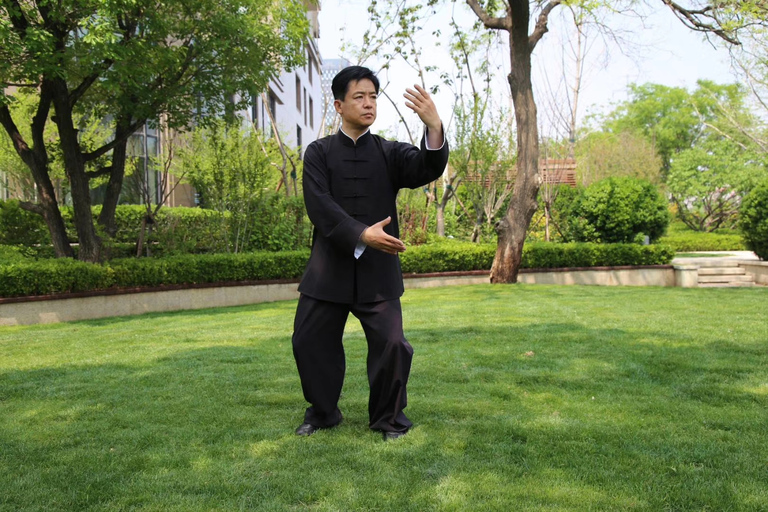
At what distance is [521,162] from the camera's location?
1366 cm

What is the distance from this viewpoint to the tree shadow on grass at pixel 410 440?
9.43ft

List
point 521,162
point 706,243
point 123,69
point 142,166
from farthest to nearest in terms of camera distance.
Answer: point 706,243 < point 142,166 < point 521,162 < point 123,69

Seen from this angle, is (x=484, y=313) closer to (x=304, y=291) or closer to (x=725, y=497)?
(x=304, y=291)

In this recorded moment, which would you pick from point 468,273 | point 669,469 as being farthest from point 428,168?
point 468,273

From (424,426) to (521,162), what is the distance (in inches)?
416

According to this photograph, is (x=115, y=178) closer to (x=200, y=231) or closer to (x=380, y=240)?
(x=200, y=231)

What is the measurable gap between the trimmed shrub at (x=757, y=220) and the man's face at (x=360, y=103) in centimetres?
1476

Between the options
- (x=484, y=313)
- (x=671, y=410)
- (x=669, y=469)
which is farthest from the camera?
(x=484, y=313)

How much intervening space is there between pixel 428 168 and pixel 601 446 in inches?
69.2

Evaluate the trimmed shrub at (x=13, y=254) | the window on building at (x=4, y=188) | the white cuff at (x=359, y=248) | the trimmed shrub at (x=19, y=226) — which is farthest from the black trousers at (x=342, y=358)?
the window on building at (x=4, y=188)

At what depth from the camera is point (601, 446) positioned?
11.4 ft

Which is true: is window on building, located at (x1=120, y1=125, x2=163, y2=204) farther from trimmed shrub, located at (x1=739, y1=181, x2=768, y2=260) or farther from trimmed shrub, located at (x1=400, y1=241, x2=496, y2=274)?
trimmed shrub, located at (x1=739, y1=181, x2=768, y2=260)

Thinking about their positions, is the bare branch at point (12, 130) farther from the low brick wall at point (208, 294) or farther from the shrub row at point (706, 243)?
the shrub row at point (706, 243)

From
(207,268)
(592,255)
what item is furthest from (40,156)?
(592,255)
